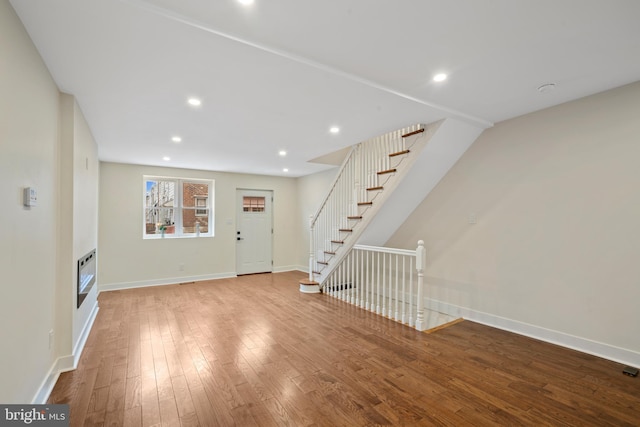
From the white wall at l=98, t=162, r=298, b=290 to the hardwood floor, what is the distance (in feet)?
6.22

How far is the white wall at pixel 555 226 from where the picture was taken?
2.53 meters

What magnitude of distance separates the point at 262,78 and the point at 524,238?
3.24 meters

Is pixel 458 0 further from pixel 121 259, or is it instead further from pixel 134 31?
pixel 121 259

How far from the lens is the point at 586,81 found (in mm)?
2373

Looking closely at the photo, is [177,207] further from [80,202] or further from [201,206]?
[80,202]

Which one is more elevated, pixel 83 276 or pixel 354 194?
pixel 354 194

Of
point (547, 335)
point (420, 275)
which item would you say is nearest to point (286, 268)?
point (420, 275)

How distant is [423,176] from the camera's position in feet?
12.3

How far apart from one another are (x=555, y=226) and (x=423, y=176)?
4.94 feet

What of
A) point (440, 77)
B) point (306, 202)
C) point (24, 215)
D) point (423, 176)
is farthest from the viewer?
point (306, 202)

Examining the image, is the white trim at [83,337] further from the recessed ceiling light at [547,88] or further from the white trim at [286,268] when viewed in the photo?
the recessed ceiling light at [547,88]

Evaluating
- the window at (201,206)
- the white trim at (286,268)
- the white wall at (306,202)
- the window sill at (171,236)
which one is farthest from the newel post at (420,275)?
the window at (201,206)

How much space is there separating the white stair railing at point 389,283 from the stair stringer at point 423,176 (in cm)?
40

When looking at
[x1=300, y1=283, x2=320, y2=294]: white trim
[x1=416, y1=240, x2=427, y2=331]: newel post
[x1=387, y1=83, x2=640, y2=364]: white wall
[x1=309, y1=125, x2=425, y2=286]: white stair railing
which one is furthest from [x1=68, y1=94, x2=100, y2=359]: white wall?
[x1=387, y1=83, x2=640, y2=364]: white wall
